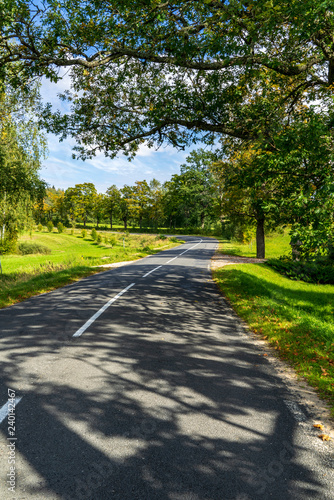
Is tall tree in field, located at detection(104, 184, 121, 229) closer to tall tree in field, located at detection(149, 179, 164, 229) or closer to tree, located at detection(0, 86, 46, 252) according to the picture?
tall tree in field, located at detection(149, 179, 164, 229)

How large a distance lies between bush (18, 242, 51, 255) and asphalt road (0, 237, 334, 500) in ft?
92.0

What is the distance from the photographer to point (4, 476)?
229 cm

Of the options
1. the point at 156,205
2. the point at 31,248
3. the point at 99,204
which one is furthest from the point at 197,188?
the point at 31,248

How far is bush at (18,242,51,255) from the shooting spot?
101ft

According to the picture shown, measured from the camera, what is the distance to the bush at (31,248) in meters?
30.8

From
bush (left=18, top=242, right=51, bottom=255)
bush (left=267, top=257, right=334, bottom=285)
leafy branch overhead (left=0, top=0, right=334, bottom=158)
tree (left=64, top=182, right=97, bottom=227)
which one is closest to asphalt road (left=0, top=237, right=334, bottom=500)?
leafy branch overhead (left=0, top=0, right=334, bottom=158)

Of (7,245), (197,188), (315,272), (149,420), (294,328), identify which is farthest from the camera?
(197,188)

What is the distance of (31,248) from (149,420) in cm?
3205

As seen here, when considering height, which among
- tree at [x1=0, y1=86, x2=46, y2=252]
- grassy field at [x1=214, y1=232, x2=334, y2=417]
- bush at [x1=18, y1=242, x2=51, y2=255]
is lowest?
grassy field at [x1=214, y1=232, x2=334, y2=417]

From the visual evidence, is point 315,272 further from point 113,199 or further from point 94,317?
point 113,199

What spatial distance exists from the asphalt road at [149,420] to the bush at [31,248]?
28030 mm

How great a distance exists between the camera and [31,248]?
3144cm

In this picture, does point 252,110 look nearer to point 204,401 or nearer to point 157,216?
point 204,401

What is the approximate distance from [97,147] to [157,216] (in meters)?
64.1
